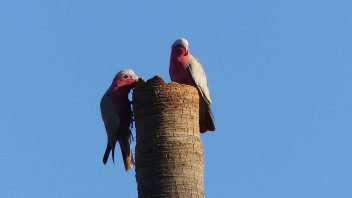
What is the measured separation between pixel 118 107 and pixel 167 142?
179cm

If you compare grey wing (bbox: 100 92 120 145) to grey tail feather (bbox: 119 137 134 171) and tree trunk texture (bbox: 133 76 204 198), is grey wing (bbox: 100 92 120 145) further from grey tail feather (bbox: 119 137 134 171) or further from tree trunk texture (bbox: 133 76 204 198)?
tree trunk texture (bbox: 133 76 204 198)

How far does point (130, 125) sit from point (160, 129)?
5.90 ft

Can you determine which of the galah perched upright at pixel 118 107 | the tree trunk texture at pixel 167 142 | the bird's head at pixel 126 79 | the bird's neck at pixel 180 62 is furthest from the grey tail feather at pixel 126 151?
the tree trunk texture at pixel 167 142

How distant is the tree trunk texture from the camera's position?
9.94m

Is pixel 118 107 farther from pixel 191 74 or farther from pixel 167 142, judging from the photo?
pixel 167 142

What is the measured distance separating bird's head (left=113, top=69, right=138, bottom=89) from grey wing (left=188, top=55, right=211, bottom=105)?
828mm

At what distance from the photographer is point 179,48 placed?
12.2 metres

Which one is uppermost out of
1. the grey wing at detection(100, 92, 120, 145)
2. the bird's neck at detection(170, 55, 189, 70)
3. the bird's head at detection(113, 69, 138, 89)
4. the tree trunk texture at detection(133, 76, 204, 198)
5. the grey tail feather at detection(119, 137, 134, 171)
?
the bird's neck at detection(170, 55, 189, 70)

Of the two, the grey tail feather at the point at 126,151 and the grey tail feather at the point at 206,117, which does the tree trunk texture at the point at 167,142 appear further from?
the grey tail feather at the point at 126,151

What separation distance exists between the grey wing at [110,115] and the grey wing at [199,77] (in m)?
1.20

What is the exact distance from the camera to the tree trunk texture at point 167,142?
994cm

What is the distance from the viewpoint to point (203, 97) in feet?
38.0

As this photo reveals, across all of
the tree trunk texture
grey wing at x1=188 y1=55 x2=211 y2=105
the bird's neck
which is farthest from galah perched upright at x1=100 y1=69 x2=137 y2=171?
the tree trunk texture

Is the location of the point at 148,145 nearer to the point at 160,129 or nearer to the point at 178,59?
the point at 160,129
